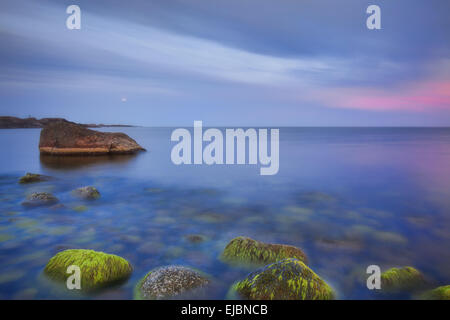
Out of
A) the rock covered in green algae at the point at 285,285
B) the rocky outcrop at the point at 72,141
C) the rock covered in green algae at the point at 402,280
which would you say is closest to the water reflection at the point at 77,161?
the rocky outcrop at the point at 72,141

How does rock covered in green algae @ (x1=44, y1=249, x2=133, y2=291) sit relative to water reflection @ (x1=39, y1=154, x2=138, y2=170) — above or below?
below

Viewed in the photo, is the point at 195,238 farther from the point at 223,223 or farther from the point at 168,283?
A: the point at 168,283

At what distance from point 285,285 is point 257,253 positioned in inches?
58.6

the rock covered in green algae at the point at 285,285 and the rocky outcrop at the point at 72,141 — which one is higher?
the rocky outcrop at the point at 72,141

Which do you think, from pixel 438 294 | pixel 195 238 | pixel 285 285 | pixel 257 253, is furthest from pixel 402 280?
pixel 195 238

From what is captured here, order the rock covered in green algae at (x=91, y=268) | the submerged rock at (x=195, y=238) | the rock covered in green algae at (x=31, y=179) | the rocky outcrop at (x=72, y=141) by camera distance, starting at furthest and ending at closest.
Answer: the rocky outcrop at (x=72, y=141) → the rock covered in green algae at (x=31, y=179) → the submerged rock at (x=195, y=238) → the rock covered in green algae at (x=91, y=268)

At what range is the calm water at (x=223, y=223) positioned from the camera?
5.44 m

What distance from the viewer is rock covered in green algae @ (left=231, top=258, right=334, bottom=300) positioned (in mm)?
4160

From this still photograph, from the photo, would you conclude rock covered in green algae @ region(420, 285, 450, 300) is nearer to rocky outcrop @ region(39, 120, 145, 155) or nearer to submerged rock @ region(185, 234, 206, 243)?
submerged rock @ region(185, 234, 206, 243)

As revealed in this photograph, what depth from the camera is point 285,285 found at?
4176mm

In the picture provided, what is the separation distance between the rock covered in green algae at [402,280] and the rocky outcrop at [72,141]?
2138cm

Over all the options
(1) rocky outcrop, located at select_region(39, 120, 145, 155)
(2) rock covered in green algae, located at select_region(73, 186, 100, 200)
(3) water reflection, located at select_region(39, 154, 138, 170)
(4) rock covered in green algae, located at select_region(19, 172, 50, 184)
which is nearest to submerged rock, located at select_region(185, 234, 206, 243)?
(2) rock covered in green algae, located at select_region(73, 186, 100, 200)

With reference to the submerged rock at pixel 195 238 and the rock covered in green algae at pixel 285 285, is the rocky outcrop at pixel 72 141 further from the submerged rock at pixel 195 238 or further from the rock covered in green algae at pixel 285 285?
the rock covered in green algae at pixel 285 285

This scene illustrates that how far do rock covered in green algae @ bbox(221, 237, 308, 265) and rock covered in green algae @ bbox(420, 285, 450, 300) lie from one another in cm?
208
